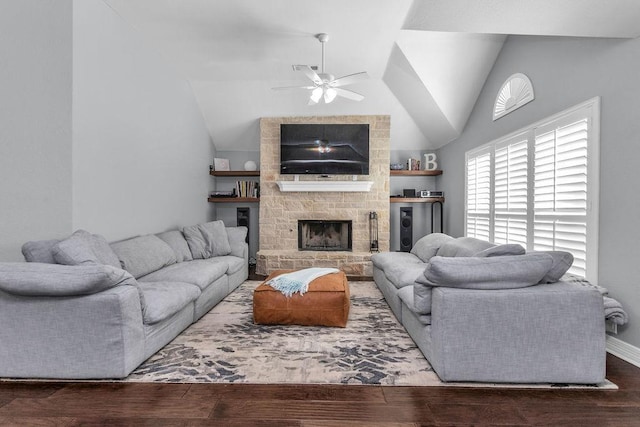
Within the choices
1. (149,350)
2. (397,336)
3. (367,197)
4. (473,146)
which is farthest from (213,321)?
(473,146)

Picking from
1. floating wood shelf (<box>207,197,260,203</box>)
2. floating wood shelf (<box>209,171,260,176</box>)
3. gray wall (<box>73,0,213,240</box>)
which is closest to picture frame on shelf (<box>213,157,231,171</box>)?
floating wood shelf (<box>209,171,260,176</box>)

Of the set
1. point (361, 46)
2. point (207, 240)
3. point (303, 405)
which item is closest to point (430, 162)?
point (361, 46)

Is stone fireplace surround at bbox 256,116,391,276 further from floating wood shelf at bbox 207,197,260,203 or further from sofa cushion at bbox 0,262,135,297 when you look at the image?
sofa cushion at bbox 0,262,135,297

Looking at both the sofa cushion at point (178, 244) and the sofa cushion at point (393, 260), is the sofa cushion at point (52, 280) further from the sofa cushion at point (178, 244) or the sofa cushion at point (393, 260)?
the sofa cushion at point (393, 260)

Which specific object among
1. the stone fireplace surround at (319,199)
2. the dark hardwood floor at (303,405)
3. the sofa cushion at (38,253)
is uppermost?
the stone fireplace surround at (319,199)

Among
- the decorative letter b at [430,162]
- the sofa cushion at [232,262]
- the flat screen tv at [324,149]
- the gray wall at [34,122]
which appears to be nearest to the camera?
the gray wall at [34,122]

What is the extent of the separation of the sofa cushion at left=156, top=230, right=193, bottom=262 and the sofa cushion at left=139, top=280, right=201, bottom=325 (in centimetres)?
124

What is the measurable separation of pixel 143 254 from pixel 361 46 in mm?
3489

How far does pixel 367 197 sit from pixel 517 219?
2707mm

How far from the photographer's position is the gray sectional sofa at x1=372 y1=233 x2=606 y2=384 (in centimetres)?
212

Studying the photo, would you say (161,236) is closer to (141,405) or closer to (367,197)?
(141,405)

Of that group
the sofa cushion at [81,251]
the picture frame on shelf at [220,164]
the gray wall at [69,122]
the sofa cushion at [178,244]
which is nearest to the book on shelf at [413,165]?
the picture frame on shelf at [220,164]

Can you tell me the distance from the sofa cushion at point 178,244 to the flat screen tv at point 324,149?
2.31 metres

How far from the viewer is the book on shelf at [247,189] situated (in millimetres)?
6531
